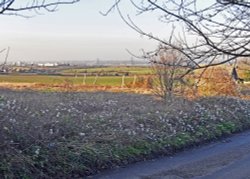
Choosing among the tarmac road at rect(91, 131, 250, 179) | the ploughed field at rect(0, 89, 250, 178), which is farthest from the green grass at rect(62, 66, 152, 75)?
the tarmac road at rect(91, 131, 250, 179)

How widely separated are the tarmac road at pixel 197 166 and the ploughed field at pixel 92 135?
0.31 metres

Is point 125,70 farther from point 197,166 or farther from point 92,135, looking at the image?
point 197,166

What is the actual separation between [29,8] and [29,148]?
3302mm

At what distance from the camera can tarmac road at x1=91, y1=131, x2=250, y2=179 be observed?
7.11 metres

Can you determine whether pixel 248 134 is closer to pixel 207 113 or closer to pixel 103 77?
pixel 207 113

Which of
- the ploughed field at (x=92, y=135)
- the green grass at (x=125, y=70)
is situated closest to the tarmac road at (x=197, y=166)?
the ploughed field at (x=92, y=135)

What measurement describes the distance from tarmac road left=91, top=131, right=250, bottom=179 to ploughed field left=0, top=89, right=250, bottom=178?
1.03ft

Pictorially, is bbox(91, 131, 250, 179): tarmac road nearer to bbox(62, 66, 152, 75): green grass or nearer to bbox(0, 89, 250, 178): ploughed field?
bbox(0, 89, 250, 178): ploughed field

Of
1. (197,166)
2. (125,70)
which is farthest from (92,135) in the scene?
(125,70)

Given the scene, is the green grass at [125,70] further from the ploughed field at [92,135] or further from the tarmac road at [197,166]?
the tarmac road at [197,166]

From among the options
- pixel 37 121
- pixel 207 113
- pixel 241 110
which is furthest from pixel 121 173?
pixel 241 110

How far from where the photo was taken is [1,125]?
23.0 ft

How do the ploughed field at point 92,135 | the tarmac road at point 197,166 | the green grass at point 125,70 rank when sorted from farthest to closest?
the green grass at point 125,70, the tarmac road at point 197,166, the ploughed field at point 92,135

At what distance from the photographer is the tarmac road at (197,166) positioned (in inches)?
280
